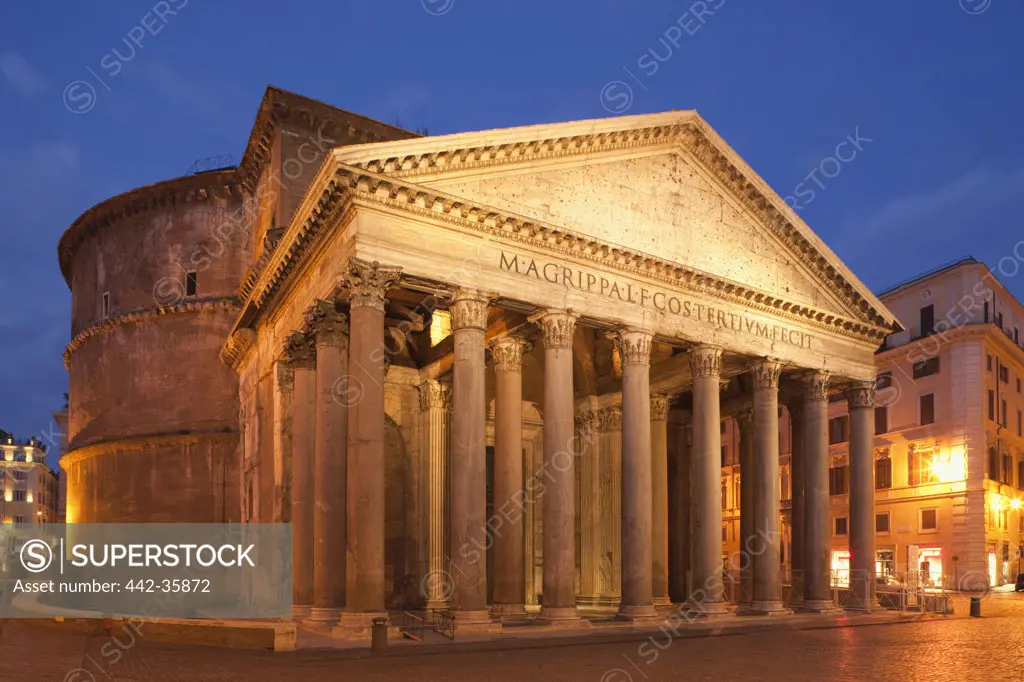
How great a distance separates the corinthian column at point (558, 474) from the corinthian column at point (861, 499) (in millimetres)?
10182

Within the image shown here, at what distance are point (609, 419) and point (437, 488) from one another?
5.96 metres

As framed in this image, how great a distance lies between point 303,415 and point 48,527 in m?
38.2

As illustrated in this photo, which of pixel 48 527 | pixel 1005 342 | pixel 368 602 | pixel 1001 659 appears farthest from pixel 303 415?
pixel 48 527

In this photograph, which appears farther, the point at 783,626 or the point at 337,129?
the point at 337,129

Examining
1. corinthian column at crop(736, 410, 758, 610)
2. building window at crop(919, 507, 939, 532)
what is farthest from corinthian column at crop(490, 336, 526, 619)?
building window at crop(919, 507, 939, 532)

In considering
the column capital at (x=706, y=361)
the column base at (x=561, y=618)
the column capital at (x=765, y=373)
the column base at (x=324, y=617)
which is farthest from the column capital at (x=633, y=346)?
the column base at (x=324, y=617)

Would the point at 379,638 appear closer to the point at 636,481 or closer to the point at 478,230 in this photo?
the point at 636,481

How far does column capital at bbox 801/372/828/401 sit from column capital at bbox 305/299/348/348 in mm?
12685

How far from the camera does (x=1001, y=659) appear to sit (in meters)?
15.0

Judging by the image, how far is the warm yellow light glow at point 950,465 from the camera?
38719mm

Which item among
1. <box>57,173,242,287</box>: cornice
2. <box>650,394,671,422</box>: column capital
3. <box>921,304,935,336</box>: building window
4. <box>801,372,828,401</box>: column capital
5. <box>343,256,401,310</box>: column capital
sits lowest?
<box>650,394,671,422</box>: column capital

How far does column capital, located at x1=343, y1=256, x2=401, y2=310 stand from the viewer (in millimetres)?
16703

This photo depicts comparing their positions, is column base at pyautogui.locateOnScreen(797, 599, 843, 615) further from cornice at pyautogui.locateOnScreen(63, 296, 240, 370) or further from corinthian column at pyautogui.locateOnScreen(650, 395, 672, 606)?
cornice at pyautogui.locateOnScreen(63, 296, 240, 370)

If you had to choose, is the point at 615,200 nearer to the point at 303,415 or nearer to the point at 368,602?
the point at 303,415
